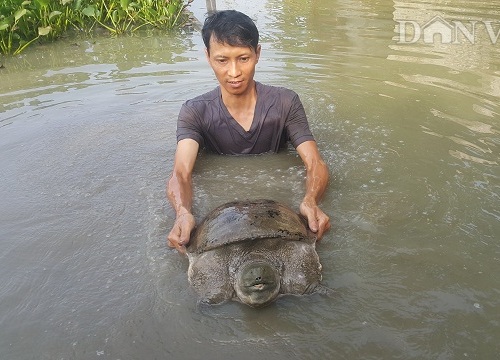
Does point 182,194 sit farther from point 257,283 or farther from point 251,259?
point 257,283

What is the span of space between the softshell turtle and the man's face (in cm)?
113

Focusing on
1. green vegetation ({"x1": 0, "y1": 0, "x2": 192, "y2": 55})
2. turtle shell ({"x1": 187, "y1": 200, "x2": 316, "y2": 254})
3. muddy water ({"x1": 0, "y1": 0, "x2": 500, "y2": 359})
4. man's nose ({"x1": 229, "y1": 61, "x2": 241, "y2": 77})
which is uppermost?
green vegetation ({"x1": 0, "y1": 0, "x2": 192, "y2": 55})

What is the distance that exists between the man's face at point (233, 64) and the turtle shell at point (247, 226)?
0.97 m

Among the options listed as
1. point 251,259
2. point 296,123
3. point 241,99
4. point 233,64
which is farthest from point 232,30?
point 251,259

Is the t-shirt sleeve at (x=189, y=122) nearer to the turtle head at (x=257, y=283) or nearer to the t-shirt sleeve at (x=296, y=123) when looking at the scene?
the t-shirt sleeve at (x=296, y=123)

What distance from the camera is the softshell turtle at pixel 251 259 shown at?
7.38 ft

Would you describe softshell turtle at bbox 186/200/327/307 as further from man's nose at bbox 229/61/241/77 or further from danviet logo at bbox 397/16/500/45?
danviet logo at bbox 397/16/500/45

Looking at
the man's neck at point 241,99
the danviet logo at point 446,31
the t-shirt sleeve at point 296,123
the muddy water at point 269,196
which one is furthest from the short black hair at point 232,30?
the danviet logo at point 446,31

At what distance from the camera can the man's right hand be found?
2.58 meters

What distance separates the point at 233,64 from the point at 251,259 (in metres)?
1.41

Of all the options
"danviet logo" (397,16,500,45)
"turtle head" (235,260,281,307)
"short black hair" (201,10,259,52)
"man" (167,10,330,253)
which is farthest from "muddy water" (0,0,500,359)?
"short black hair" (201,10,259,52)

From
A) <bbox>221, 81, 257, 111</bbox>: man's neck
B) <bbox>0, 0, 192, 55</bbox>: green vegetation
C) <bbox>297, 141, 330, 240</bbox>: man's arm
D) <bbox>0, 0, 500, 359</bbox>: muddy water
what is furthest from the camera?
<bbox>0, 0, 192, 55</bbox>: green vegetation

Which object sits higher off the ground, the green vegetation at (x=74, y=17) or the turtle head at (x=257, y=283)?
the green vegetation at (x=74, y=17)

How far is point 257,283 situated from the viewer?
7.09ft
